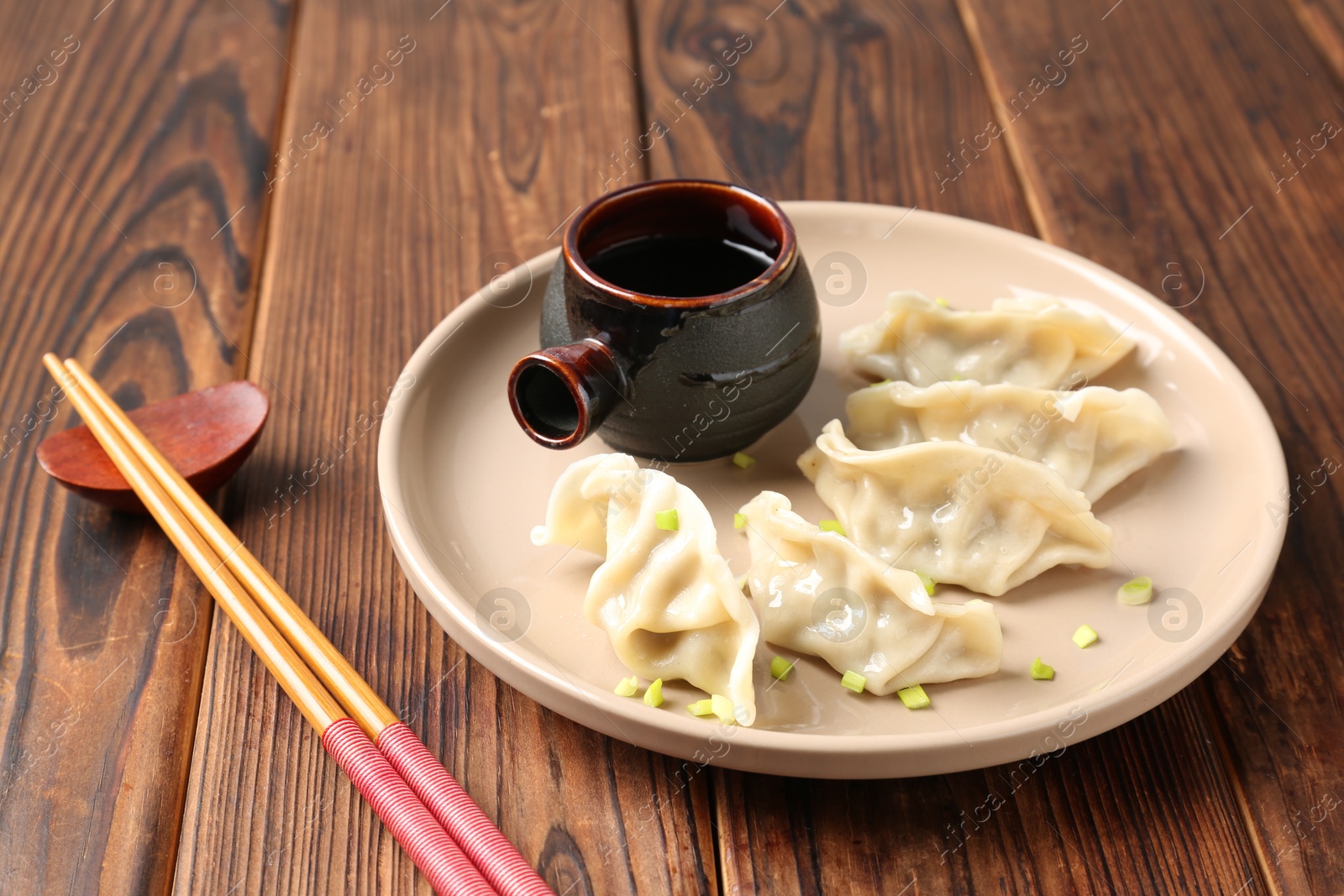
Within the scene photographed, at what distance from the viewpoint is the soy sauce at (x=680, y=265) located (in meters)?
1.98

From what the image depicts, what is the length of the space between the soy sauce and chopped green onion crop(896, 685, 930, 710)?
0.74 metres

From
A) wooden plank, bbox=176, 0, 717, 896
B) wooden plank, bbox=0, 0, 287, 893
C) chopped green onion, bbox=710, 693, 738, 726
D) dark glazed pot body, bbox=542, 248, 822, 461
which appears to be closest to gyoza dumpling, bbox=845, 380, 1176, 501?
dark glazed pot body, bbox=542, 248, 822, 461

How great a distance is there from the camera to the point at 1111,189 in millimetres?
2873

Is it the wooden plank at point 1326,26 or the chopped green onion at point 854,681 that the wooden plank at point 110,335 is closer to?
the chopped green onion at point 854,681

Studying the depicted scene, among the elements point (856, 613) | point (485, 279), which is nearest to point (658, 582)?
point (856, 613)

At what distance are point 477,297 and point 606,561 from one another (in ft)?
2.50

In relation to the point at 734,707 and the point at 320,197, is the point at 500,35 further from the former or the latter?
the point at 734,707

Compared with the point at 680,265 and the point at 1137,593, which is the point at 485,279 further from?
the point at 1137,593

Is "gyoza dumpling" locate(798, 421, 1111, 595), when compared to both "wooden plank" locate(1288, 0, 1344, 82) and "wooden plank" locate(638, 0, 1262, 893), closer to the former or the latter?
"wooden plank" locate(638, 0, 1262, 893)

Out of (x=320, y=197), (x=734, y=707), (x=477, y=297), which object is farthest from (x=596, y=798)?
(x=320, y=197)

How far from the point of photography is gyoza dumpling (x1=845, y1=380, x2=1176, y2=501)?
1960 mm

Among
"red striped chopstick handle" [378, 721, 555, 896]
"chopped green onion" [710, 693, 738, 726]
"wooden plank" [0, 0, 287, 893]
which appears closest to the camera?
"red striped chopstick handle" [378, 721, 555, 896]

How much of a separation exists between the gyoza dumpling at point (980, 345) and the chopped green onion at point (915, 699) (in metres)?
0.70

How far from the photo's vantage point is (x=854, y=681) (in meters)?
1.62
